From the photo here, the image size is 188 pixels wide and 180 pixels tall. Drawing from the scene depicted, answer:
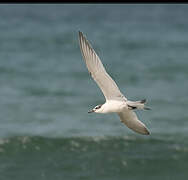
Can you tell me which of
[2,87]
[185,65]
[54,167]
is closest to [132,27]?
[185,65]

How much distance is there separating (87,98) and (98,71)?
11.3 metres

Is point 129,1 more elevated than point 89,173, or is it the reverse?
point 89,173

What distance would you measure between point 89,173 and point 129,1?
32.6 m

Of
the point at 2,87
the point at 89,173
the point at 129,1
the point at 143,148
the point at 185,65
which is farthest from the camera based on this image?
the point at 129,1

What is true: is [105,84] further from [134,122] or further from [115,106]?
[134,122]

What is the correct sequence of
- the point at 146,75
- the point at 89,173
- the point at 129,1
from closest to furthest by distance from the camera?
the point at 89,173
the point at 146,75
the point at 129,1

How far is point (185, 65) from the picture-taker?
23.9 m

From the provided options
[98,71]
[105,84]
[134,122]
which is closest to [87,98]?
[134,122]

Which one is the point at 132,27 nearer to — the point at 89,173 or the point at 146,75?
the point at 146,75

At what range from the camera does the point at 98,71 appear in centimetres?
786

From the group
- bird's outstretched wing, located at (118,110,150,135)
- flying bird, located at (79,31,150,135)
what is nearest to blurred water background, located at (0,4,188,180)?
bird's outstretched wing, located at (118,110,150,135)

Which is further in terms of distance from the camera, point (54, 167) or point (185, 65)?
point (185, 65)

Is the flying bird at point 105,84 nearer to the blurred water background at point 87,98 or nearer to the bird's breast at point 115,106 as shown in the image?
the bird's breast at point 115,106

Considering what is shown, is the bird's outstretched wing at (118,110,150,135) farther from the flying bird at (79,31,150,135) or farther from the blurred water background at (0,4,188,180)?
the blurred water background at (0,4,188,180)
